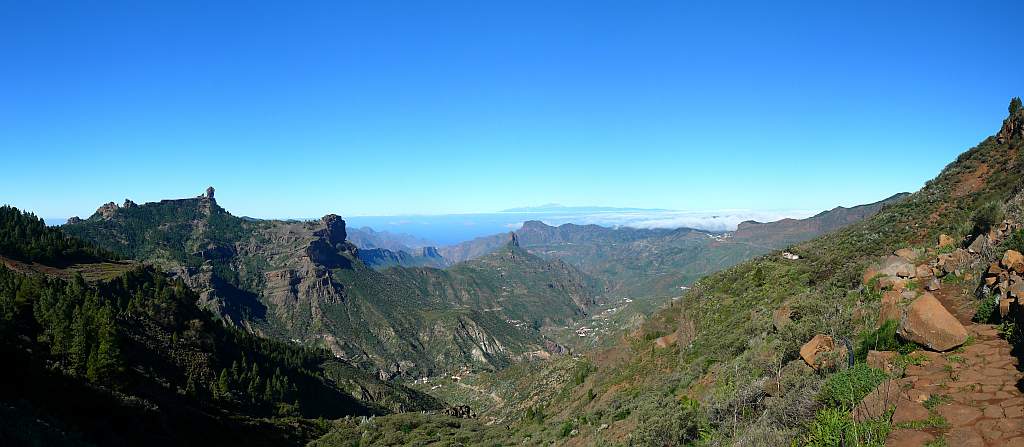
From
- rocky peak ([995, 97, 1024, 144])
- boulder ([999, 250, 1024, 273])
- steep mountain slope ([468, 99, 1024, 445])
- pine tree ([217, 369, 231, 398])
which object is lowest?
pine tree ([217, 369, 231, 398])

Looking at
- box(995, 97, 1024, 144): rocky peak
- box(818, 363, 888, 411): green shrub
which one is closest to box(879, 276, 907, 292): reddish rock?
box(818, 363, 888, 411): green shrub

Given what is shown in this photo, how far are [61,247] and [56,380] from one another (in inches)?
4139

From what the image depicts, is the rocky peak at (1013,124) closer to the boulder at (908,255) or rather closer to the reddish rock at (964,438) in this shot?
the boulder at (908,255)

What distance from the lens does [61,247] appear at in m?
117

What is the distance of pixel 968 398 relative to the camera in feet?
31.7

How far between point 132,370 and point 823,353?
234 feet

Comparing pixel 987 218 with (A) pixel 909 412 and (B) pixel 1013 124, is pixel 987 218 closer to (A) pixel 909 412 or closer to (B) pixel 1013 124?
(A) pixel 909 412

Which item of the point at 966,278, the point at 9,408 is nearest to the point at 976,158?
the point at 966,278

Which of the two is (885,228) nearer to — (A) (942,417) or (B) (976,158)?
(B) (976,158)

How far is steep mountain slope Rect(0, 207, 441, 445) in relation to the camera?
119ft

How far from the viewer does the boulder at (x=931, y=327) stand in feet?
38.4

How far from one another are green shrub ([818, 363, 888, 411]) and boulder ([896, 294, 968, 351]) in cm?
153

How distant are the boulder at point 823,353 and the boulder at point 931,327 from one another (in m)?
1.85

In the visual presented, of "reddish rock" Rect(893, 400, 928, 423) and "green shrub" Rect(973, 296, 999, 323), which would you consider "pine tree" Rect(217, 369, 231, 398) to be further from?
"green shrub" Rect(973, 296, 999, 323)
